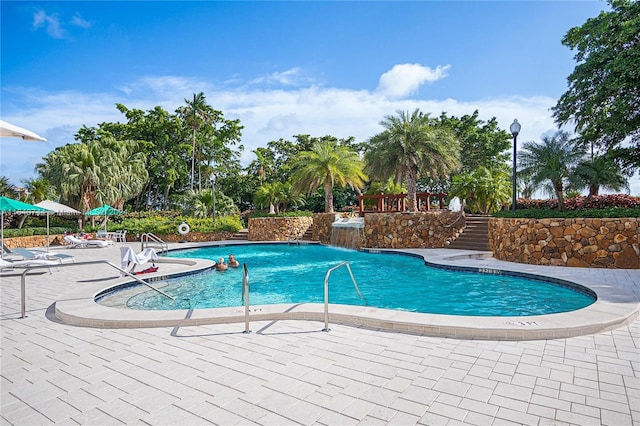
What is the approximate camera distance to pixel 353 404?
2.97m

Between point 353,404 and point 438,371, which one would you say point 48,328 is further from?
point 438,371

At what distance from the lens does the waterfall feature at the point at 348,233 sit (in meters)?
18.8

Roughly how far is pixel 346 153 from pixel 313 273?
1273cm

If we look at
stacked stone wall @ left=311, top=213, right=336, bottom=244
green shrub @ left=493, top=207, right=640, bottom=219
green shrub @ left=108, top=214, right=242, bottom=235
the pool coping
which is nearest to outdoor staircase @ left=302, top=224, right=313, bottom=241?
stacked stone wall @ left=311, top=213, right=336, bottom=244

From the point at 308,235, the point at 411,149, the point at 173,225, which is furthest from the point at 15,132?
the point at 173,225

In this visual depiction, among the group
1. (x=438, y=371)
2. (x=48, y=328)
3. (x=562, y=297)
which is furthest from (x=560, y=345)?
(x=48, y=328)

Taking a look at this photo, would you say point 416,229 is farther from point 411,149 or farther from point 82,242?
point 82,242

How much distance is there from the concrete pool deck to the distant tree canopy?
9800 mm

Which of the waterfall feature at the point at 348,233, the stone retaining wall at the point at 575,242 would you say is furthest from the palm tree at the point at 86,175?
the stone retaining wall at the point at 575,242

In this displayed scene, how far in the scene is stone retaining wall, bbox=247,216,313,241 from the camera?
2262 centimetres

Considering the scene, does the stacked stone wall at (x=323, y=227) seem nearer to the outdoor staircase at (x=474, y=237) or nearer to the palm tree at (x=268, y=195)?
the outdoor staircase at (x=474, y=237)

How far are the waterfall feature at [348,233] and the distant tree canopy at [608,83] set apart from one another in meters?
9.73

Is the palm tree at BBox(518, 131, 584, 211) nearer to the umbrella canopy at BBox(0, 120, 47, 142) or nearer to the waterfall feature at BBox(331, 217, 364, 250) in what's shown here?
the waterfall feature at BBox(331, 217, 364, 250)

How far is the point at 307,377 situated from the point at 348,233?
1612cm
